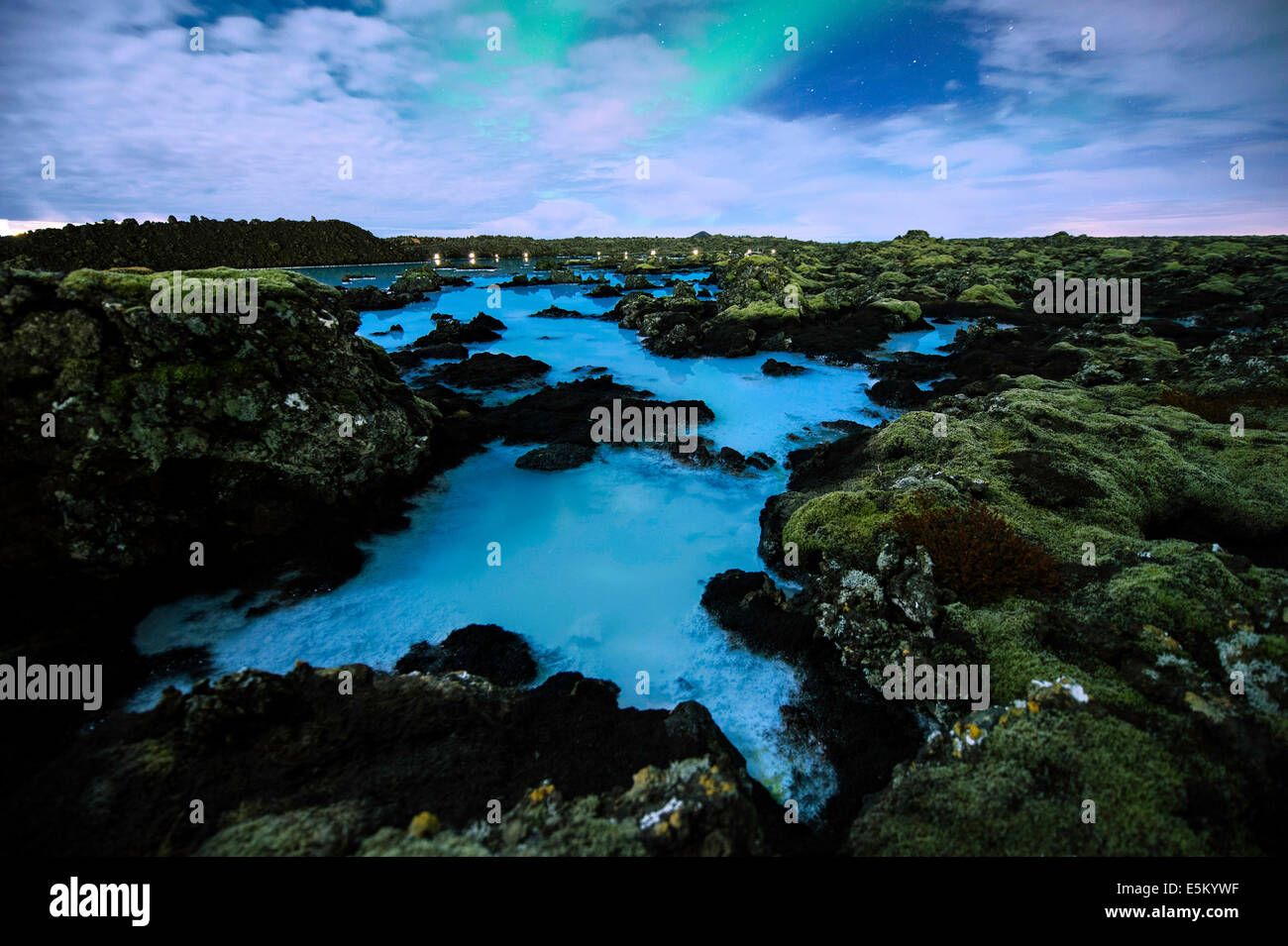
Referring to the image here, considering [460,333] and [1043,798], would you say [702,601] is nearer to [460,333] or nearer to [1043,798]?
[1043,798]

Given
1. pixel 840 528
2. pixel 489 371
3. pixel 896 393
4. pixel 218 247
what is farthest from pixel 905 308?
pixel 218 247

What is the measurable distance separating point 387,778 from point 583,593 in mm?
6612

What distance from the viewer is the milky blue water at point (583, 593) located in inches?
373

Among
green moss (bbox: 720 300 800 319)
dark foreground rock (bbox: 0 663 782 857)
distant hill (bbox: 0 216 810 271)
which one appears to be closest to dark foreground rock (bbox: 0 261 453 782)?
dark foreground rock (bbox: 0 663 782 857)

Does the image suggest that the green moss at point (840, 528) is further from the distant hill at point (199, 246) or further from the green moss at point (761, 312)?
the distant hill at point (199, 246)

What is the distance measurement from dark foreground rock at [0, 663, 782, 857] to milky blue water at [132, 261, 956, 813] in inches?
69.3

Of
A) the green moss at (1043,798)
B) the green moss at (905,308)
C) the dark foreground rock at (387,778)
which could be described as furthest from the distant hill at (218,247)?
the green moss at (1043,798)

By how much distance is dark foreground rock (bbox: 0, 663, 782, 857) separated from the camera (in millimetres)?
5273

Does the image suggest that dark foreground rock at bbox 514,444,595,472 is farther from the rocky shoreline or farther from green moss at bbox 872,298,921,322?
green moss at bbox 872,298,921,322

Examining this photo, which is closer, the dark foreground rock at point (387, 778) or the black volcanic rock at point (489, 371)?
the dark foreground rock at point (387, 778)

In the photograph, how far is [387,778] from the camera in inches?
247

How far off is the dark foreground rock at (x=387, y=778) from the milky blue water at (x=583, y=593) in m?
1.76
